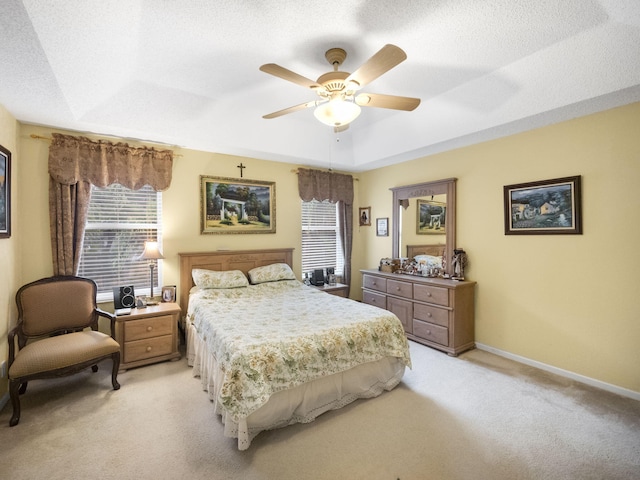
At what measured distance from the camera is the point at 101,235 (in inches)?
139

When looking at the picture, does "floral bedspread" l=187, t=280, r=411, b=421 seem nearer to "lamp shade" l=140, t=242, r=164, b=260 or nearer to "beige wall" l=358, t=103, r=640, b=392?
"lamp shade" l=140, t=242, r=164, b=260

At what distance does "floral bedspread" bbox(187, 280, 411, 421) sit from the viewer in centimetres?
202

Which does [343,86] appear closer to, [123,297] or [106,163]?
[106,163]

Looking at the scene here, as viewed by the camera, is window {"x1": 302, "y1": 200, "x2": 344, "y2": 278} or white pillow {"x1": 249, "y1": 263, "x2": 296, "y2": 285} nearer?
white pillow {"x1": 249, "y1": 263, "x2": 296, "y2": 285}

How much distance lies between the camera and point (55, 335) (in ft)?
10.0

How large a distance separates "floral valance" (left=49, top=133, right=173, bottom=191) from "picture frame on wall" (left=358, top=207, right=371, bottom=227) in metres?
3.22

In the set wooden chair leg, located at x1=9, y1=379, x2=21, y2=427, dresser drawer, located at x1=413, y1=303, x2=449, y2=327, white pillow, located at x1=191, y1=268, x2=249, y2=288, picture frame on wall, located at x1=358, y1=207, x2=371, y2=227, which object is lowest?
wooden chair leg, located at x1=9, y1=379, x2=21, y2=427

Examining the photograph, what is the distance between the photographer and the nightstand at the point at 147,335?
312 cm

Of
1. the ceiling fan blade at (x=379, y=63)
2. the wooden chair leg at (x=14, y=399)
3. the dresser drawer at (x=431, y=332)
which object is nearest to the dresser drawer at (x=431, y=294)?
the dresser drawer at (x=431, y=332)

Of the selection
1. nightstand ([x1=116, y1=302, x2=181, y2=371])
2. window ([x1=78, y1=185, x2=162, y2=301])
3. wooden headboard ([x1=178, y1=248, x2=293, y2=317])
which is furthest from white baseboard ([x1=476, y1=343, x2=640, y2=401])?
window ([x1=78, y1=185, x2=162, y2=301])

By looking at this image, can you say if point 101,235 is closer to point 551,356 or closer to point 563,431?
point 563,431

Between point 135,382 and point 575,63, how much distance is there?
15.9 feet

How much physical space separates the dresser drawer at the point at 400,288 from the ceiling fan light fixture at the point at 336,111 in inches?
104

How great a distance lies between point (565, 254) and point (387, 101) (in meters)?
2.49
